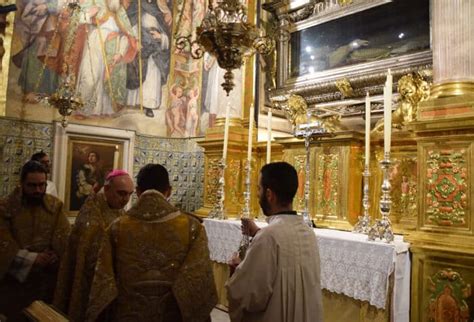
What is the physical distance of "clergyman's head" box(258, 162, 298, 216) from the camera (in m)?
2.25

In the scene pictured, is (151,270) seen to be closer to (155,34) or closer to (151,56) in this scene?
(151,56)

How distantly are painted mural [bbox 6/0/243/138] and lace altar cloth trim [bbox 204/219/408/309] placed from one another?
3772mm

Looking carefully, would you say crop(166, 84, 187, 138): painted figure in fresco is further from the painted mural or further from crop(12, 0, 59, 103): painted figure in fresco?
crop(12, 0, 59, 103): painted figure in fresco

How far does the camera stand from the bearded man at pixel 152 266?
8.46ft

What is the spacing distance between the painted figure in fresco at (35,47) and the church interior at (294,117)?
22mm

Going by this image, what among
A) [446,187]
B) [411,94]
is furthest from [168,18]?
[446,187]

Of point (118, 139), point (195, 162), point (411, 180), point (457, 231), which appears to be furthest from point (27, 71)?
point (457, 231)

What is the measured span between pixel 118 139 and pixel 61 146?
1.07 meters

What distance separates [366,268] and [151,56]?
6.32 metres

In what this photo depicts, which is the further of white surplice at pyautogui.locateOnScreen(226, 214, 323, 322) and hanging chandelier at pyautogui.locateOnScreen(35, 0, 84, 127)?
hanging chandelier at pyautogui.locateOnScreen(35, 0, 84, 127)

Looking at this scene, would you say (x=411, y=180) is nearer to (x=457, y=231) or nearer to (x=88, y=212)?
(x=457, y=231)

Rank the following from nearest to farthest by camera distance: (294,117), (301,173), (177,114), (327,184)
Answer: (327,184), (301,173), (294,117), (177,114)

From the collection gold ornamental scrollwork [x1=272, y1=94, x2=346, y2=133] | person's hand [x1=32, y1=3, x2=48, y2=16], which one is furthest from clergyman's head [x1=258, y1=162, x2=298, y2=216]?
person's hand [x1=32, y1=3, x2=48, y2=16]

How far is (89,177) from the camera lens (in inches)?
295
